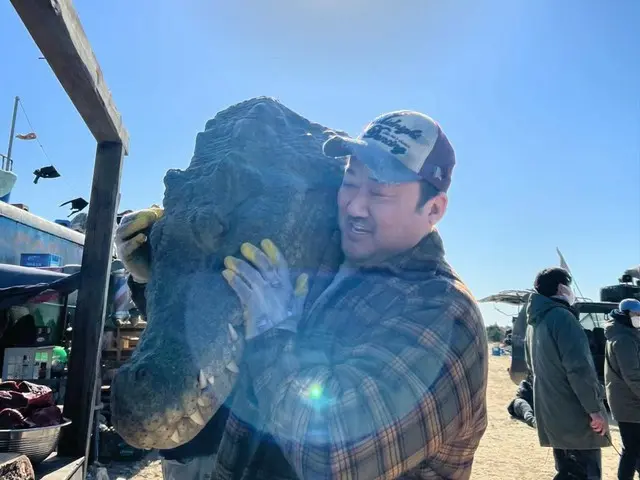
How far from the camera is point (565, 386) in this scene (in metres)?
5.17

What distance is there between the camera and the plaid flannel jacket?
A: 1.30 m

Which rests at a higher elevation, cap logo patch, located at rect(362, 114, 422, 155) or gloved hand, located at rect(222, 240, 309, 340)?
cap logo patch, located at rect(362, 114, 422, 155)

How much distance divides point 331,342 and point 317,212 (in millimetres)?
→ 451

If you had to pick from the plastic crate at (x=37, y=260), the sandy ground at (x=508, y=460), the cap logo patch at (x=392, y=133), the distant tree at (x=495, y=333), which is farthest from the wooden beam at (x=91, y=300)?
the distant tree at (x=495, y=333)

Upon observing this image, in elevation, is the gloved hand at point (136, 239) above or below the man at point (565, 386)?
above

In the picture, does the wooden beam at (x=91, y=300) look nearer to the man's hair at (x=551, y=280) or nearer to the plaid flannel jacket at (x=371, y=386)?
the plaid flannel jacket at (x=371, y=386)

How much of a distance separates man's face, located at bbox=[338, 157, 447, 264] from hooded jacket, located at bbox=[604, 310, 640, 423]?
5767 mm

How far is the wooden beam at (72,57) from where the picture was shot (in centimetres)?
221

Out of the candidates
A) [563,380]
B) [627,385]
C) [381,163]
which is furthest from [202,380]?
[627,385]

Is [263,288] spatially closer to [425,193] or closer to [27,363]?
[425,193]

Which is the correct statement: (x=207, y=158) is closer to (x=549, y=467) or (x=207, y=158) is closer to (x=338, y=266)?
(x=338, y=266)

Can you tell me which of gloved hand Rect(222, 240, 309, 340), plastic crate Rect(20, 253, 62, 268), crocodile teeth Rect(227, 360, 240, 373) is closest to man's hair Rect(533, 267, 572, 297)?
gloved hand Rect(222, 240, 309, 340)

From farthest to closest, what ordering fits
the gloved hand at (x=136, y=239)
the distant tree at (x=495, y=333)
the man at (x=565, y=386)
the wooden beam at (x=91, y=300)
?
the distant tree at (x=495, y=333) → the man at (x=565, y=386) → the wooden beam at (x=91, y=300) → the gloved hand at (x=136, y=239)

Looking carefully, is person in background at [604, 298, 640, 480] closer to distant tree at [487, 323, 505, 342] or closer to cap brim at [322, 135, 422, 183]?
cap brim at [322, 135, 422, 183]
